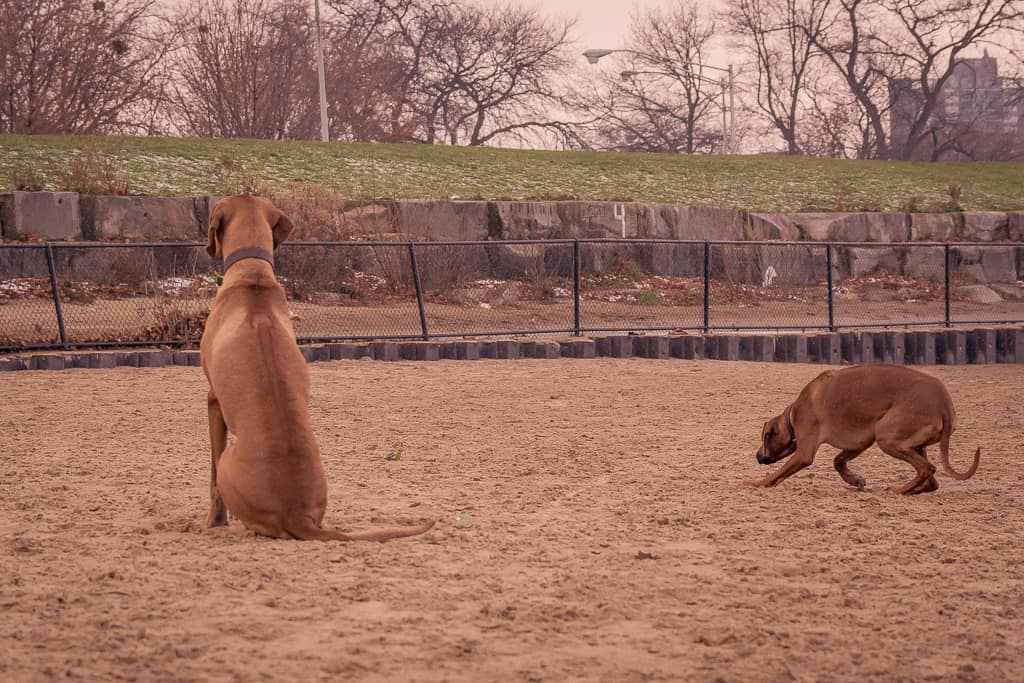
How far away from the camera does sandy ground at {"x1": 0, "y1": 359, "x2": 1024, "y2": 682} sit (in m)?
4.06

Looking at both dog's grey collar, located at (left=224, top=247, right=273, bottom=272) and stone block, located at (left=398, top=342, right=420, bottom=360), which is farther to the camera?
stone block, located at (left=398, top=342, right=420, bottom=360)

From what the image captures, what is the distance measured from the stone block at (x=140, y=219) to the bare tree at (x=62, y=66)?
8.62m

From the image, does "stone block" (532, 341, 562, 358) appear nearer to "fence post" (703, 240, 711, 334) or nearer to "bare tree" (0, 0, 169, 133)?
"fence post" (703, 240, 711, 334)

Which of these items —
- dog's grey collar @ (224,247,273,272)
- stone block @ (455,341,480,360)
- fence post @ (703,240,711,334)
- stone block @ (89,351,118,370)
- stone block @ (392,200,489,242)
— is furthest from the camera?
stone block @ (392,200,489,242)

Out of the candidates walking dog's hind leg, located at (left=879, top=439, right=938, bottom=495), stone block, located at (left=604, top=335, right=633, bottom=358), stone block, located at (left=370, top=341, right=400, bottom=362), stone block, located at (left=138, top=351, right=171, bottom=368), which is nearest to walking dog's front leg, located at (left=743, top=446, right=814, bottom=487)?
walking dog's hind leg, located at (left=879, top=439, right=938, bottom=495)

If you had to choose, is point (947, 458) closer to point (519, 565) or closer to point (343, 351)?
point (519, 565)

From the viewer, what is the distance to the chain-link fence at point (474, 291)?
15.4m

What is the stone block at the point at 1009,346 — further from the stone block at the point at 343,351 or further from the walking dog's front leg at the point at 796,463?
the walking dog's front leg at the point at 796,463

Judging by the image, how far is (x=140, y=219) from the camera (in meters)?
22.0

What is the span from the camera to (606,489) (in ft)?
23.7

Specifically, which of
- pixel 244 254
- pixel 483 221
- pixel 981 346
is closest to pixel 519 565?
pixel 244 254

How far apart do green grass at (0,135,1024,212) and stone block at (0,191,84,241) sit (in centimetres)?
99

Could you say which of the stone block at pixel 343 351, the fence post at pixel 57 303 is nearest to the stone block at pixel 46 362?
the fence post at pixel 57 303

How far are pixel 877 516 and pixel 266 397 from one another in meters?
3.29
